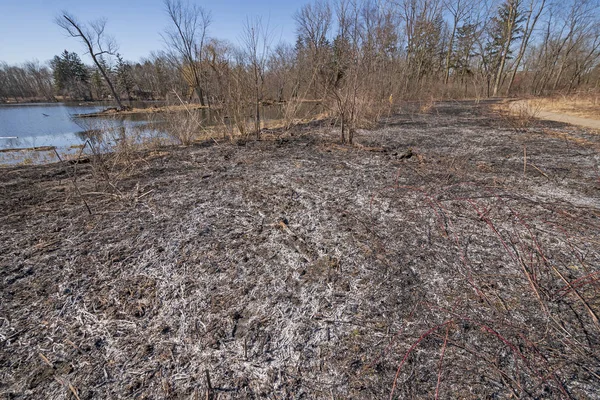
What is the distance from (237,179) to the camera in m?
3.47

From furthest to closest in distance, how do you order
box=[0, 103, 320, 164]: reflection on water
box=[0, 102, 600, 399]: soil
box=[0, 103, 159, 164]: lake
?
box=[0, 103, 159, 164]: lake < box=[0, 103, 320, 164]: reflection on water < box=[0, 102, 600, 399]: soil

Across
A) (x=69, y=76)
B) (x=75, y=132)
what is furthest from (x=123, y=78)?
(x=75, y=132)

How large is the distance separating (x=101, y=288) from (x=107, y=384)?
74cm

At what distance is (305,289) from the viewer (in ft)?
5.30

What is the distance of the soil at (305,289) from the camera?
3.65ft

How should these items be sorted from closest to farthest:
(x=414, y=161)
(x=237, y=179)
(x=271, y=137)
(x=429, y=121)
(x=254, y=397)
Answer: (x=254, y=397) < (x=237, y=179) < (x=414, y=161) < (x=271, y=137) < (x=429, y=121)

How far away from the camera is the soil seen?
3.65ft

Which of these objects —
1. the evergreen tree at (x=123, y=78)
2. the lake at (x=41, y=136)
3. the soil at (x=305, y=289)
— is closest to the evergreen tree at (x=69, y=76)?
the evergreen tree at (x=123, y=78)

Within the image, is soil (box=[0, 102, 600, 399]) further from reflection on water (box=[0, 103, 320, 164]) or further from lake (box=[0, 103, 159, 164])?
lake (box=[0, 103, 159, 164])

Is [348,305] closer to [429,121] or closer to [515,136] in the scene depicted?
[515,136]

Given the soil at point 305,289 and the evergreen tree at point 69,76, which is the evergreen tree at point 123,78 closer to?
the evergreen tree at point 69,76

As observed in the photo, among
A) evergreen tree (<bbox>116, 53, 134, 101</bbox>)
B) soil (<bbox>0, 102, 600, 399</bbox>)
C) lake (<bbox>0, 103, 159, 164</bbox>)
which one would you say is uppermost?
evergreen tree (<bbox>116, 53, 134, 101</bbox>)

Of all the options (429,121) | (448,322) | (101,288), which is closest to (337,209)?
(448,322)

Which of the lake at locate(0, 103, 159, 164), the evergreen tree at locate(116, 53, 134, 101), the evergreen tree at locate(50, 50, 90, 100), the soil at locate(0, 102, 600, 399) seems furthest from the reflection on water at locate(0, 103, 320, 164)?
the evergreen tree at locate(50, 50, 90, 100)
